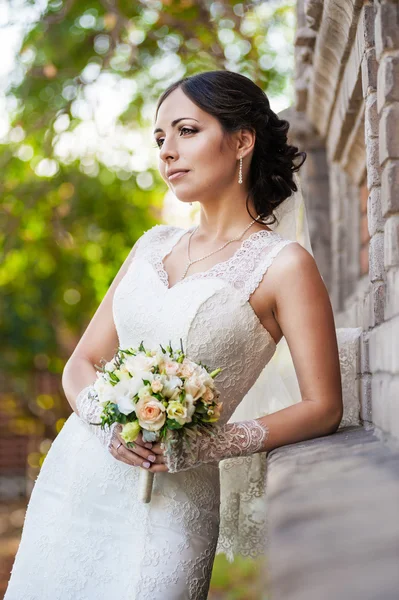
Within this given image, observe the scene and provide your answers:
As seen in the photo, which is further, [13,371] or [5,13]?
[13,371]

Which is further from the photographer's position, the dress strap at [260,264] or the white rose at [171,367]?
the dress strap at [260,264]

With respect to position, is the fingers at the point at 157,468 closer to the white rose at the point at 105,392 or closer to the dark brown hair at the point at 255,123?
the white rose at the point at 105,392

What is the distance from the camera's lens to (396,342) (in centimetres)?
239

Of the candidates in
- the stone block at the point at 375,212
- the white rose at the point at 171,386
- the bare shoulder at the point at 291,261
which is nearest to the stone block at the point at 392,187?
the stone block at the point at 375,212

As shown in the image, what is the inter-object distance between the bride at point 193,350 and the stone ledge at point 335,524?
43 cm

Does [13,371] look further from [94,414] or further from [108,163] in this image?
[94,414]

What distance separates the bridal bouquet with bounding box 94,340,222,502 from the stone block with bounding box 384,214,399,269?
754 mm

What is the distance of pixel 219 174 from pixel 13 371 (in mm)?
9287

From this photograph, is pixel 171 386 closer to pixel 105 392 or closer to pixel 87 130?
pixel 105 392

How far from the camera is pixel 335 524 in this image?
1.51 meters

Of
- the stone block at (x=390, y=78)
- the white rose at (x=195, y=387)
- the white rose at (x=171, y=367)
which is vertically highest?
the stone block at (x=390, y=78)

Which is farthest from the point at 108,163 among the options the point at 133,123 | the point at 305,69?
the point at 305,69

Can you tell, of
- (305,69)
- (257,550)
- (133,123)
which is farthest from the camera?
(133,123)

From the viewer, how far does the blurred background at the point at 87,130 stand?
8.21 metres
